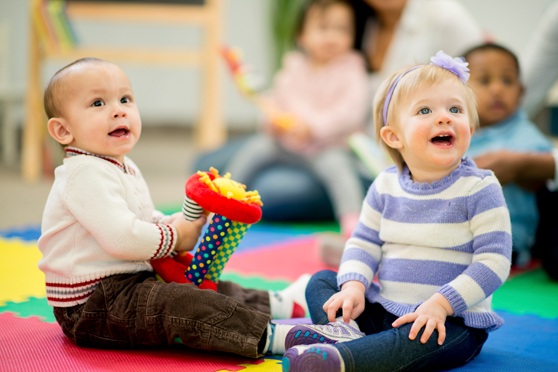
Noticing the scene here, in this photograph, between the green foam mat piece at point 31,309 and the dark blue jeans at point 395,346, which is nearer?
the dark blue jeans at point 395,346

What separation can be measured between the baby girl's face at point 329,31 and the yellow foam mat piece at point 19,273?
1.31 meters

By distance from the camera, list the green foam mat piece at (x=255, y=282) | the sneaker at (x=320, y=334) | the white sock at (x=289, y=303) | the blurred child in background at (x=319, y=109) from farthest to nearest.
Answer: the blurred child in background at (x=319, y=109) < the green foam mat piece at (x=255, y=282) < the white sock at (x=289, y=303) < the sneaker at (x=320, y=334)

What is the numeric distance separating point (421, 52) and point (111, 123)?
1.51 m

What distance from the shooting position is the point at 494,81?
Result: 1.92m

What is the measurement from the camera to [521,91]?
6.58ft

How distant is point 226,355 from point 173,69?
13.3 feet

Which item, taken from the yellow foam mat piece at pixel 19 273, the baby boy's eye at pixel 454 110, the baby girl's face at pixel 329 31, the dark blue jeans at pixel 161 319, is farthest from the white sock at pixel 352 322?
the baby girl's face at pixel 329 31

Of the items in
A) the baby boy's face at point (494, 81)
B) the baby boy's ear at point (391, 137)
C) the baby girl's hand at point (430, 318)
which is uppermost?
the baby boy's face at point (494, 81)

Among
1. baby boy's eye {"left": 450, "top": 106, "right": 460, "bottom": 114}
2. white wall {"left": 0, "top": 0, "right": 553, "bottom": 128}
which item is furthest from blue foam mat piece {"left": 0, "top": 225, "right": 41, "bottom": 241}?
white wall {"left": 0, "top": 0, "right": 553, "bottom": 128}

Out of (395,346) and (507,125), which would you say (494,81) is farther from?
(395,346)

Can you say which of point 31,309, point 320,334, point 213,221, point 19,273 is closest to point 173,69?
point 19,273

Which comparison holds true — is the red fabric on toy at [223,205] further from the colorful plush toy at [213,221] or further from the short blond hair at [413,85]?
the short blond hair at [413,85]

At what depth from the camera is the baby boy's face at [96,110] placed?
120cm

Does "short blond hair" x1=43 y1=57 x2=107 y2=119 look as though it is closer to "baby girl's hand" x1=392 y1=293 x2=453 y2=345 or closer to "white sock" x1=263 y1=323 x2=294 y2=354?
"white sock" x1=263 y1=323 x2=294 y2=354
